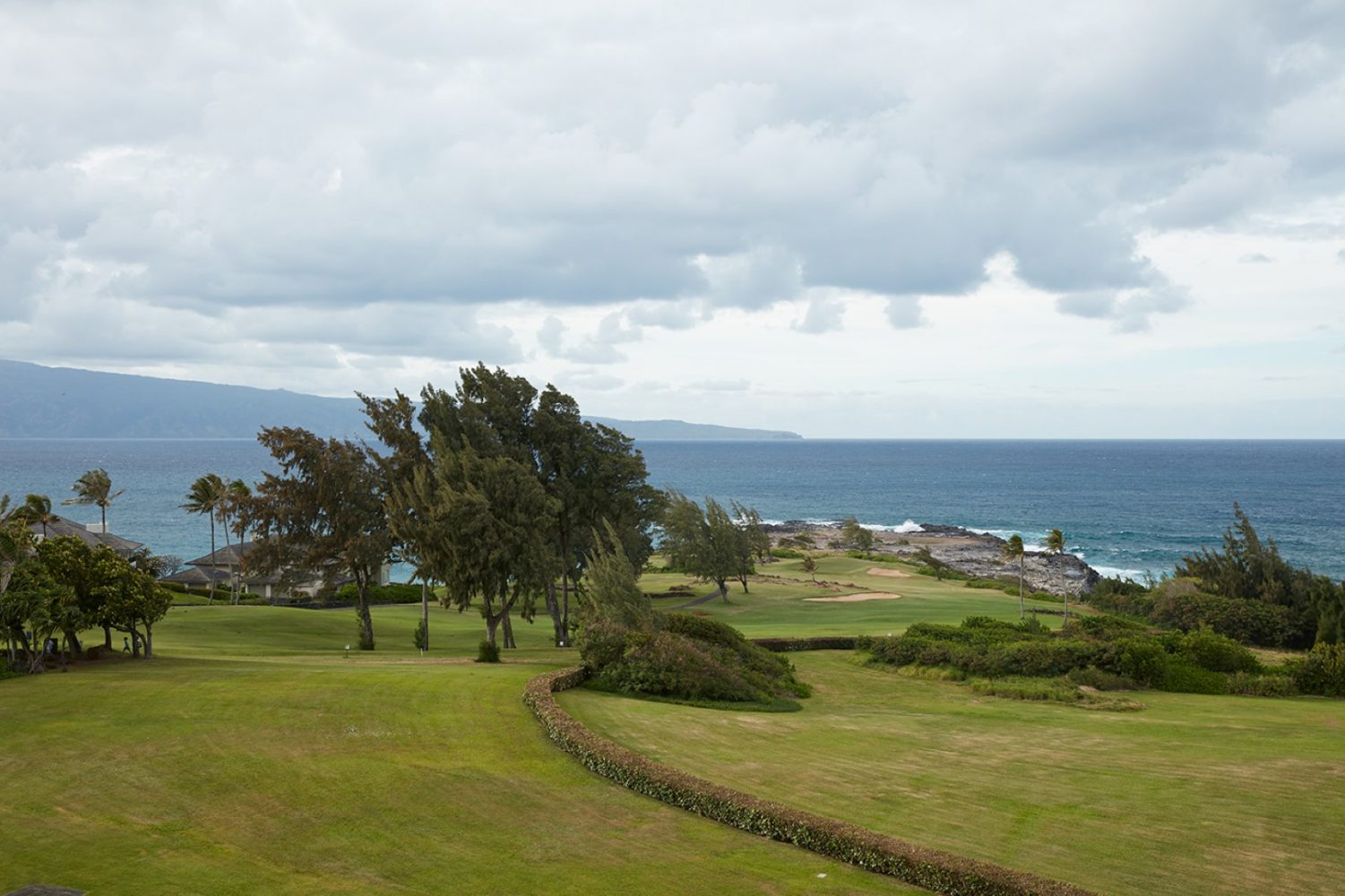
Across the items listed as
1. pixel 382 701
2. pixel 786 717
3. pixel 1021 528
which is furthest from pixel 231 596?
pixel 1021 528

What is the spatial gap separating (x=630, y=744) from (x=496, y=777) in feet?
11.2

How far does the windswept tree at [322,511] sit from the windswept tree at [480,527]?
4.03 meters

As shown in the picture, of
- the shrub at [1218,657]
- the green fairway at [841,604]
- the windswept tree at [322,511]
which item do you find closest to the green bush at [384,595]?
the green fairway at [841,604]

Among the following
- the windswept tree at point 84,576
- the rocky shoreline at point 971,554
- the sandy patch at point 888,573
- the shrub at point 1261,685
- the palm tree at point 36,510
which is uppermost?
the palm tree at point 36,510

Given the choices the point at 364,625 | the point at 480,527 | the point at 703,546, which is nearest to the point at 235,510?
the point at 364,625

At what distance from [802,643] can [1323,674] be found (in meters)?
19.0

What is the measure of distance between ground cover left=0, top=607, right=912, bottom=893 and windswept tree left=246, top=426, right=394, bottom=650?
16.3 meters

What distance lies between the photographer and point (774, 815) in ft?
50.2

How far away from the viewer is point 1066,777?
61.0ft

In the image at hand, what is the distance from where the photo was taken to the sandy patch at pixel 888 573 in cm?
7525

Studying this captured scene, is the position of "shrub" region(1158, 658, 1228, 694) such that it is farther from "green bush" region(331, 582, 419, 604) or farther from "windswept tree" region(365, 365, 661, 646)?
"green bush" region(331, 582, 419, 604)

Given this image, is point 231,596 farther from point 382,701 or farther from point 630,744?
point 630,744

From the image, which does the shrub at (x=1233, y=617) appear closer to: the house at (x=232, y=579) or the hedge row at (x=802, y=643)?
the hedge row at (x=802, y=643)

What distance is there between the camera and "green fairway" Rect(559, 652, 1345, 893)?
14.2 metres
